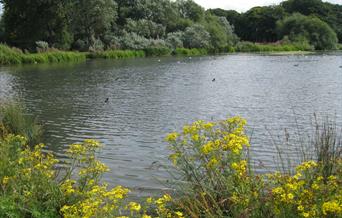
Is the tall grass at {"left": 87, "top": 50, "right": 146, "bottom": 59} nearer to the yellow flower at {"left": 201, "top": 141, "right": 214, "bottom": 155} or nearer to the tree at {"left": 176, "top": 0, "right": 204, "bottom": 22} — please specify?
the tree at {"left": 176, "top": 0, "right": 204, "bottom": 22}

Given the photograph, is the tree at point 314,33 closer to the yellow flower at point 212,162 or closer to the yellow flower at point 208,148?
the yellow flower at point 212,162

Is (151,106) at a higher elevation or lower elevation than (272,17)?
lower

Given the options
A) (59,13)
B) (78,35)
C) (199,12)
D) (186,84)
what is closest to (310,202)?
(186,84)

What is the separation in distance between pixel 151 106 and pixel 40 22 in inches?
1666

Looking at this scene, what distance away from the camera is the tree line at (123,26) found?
188ft

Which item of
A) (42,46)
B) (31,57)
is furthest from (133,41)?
(31,57)

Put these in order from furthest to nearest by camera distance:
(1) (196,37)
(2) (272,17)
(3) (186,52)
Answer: (2) (272,17) → (1) (196,37) → (3) (186,52)

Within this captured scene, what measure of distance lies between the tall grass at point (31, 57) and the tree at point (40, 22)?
22.5 feet

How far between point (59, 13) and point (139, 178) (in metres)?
50.3

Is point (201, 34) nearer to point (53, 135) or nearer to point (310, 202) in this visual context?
point (53, 135)

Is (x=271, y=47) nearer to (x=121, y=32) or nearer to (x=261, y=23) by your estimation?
(x=121, y=32)

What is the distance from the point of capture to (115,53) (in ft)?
186

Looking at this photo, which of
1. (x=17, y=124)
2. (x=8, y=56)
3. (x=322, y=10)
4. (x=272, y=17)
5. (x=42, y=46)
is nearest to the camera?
(x=17, y=124)

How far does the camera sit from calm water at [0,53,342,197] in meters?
11.0
